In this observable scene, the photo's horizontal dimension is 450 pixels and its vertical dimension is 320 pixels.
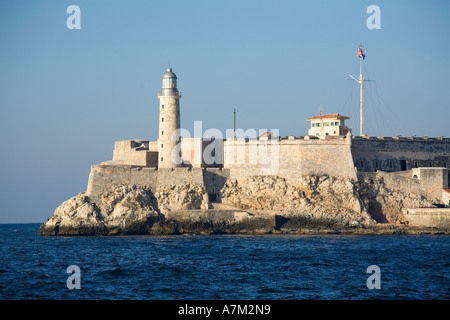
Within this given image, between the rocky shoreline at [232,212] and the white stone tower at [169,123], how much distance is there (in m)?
2.59

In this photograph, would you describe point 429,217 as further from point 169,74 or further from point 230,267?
point 230,267

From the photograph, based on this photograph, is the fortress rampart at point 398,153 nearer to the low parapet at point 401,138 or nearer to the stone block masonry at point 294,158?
the low parapet at point 401,138

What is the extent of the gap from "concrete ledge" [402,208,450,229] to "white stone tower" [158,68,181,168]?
1503 cm

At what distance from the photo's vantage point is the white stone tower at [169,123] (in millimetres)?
45719

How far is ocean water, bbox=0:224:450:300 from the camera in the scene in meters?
23.6

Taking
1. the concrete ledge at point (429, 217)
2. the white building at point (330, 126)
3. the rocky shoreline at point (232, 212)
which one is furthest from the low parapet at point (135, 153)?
the concrete ledge at point (429, 217)

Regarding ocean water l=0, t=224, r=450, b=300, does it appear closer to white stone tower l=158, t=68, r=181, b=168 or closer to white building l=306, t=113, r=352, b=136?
white stone tower l=158, t=68, r=181, b=168

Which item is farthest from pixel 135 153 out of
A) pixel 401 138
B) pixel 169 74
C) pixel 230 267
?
pixel 230 267

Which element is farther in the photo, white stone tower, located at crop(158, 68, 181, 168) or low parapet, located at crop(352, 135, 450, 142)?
low parapet, located at crop(352, 135, 450, 142)

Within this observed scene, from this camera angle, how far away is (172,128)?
4566cm

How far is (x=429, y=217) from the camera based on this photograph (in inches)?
1713

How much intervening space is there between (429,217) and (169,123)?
1719 centimetres

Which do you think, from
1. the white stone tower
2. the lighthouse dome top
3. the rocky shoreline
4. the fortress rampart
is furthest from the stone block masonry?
the lighthouse dome top
